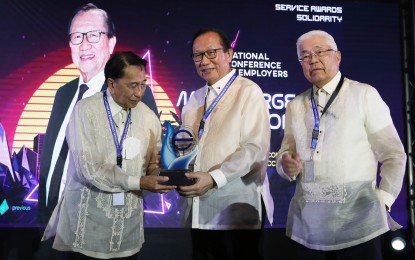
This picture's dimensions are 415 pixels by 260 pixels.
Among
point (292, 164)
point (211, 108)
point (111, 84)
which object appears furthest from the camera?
point (211, 108)

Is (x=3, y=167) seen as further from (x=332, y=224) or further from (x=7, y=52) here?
(x=332, y=224)

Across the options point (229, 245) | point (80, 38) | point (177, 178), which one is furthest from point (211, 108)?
point (80, 38)

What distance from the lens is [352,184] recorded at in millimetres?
2340

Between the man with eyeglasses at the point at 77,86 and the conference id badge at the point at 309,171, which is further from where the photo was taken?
the man with eyeglasses at the point at 77,86

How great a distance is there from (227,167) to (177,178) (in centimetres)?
27

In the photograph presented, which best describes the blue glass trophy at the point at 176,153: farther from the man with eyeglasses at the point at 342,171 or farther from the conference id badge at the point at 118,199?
the man with eyeglasses at the point at 342,171

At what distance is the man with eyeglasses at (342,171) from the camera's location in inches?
90.8

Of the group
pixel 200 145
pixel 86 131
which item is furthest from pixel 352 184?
pixel 86 131

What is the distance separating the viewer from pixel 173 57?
4.77m

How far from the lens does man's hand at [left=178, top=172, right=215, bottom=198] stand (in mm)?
2283

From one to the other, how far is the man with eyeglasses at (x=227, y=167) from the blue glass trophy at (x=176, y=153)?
0.27ft

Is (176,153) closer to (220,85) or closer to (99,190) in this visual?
(99,190)

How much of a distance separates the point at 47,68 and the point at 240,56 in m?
1.97

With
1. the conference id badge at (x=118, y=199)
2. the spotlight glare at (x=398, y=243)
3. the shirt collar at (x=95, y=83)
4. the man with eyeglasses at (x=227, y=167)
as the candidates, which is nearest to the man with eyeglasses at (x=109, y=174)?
the conference id badge at (x=118, y=199)
